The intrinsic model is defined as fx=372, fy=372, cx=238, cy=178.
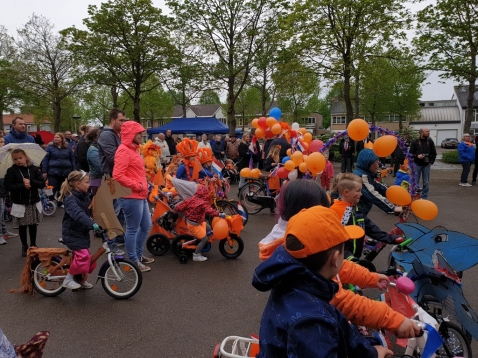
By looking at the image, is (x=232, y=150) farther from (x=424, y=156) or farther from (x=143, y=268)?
(x=143, y=268)

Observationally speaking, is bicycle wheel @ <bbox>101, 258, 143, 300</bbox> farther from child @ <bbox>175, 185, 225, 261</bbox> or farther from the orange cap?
the orange cap

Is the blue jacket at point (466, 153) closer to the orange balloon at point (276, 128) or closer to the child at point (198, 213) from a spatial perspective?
the orange balloon at point (276, 128)

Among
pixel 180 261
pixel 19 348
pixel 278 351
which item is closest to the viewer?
pixel 278 351

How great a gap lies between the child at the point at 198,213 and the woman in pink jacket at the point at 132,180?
2.43 feet

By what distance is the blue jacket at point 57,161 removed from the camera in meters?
8.39

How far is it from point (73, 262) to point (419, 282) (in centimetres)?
352

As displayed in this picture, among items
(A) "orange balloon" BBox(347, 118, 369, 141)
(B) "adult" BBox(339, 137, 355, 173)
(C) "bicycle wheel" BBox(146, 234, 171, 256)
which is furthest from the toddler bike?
(B) "adult" BBox(339, 137, 355, 173)

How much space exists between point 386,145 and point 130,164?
3109mm

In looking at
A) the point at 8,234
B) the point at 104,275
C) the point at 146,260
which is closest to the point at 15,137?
the point at 8,234

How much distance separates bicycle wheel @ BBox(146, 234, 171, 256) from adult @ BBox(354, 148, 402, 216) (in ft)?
9.96

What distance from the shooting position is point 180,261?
550cm

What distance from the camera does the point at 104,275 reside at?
4.28 meters

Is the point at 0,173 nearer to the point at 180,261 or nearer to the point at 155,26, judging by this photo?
the point at 180,261

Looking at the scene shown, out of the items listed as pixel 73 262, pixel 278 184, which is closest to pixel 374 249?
pixel 73 262
